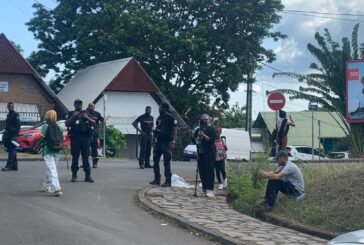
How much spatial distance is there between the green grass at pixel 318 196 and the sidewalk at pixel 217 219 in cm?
47

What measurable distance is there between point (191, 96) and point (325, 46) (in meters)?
12.1

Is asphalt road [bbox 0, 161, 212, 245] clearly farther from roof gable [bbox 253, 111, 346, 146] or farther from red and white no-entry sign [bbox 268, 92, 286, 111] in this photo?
roof gable [bbox 253, 111, 346, 146]

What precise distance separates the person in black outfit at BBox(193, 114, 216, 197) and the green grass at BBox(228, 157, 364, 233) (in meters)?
0.62

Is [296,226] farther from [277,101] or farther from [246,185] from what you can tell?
[277,101]

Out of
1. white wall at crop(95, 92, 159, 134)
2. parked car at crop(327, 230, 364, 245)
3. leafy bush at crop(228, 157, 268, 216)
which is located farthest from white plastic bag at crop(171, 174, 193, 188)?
white wall at crop(95, 92, 159, 134)

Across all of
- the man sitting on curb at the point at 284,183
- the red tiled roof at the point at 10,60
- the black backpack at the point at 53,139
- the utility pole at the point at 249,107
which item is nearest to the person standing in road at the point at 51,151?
the black backpack at the point at 53,139

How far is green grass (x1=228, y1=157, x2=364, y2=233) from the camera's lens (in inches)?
435

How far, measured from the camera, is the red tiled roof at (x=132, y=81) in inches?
1630

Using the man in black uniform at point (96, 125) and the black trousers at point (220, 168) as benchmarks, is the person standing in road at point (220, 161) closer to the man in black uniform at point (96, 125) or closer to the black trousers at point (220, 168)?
the black trousers at point (220, 168)

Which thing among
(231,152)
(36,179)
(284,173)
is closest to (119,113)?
(231,152)

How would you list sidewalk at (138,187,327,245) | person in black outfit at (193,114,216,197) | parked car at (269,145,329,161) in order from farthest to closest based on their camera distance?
parked car at (269,145,329,161)
person in black outfit at (193,114,216,197)
sidewalk at (138,187,327,245)

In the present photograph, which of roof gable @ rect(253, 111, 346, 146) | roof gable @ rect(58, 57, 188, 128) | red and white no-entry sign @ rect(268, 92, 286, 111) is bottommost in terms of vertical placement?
red and white no-entry sign @ rect(268, 92, 286, 111)

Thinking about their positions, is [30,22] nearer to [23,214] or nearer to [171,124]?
[171,124]

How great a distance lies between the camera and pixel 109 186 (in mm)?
15000
